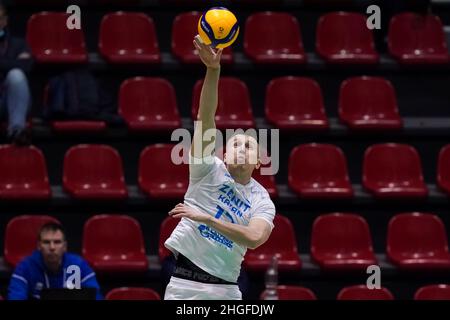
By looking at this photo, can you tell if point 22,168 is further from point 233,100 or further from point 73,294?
point 73,294

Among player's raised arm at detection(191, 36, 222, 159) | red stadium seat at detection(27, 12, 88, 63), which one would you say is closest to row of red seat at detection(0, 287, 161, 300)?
red stadium seat at detection(27, 12, 88, 63)

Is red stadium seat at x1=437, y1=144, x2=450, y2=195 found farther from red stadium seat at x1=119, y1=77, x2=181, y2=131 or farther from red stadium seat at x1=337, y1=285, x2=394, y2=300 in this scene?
red stadium seat at x1=119, y1=77, x2=181, y2=131

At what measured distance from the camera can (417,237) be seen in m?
9.82

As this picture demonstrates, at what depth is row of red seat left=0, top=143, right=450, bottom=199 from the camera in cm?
969

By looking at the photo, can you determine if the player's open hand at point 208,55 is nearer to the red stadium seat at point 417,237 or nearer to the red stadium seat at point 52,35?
the red stadium seat at point 417,237

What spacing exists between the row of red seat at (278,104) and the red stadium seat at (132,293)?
5.77ft

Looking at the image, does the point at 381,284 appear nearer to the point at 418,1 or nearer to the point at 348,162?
the point at 348,162

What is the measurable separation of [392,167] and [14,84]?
3408mm

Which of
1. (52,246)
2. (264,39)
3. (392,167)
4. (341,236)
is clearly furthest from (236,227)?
(264,39)

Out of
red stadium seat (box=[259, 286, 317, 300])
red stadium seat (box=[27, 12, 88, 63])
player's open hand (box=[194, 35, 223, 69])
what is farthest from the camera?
red stadium seat (box=[27, 12, 88, 63])

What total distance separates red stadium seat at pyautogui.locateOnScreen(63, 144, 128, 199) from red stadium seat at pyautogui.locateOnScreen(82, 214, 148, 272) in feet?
1.20

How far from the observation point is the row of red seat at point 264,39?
10578mm

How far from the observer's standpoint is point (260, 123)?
410 inches

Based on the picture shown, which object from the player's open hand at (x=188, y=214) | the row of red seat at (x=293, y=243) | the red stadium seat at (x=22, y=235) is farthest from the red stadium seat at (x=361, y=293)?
the player's open hand at (x=188, y=214)
